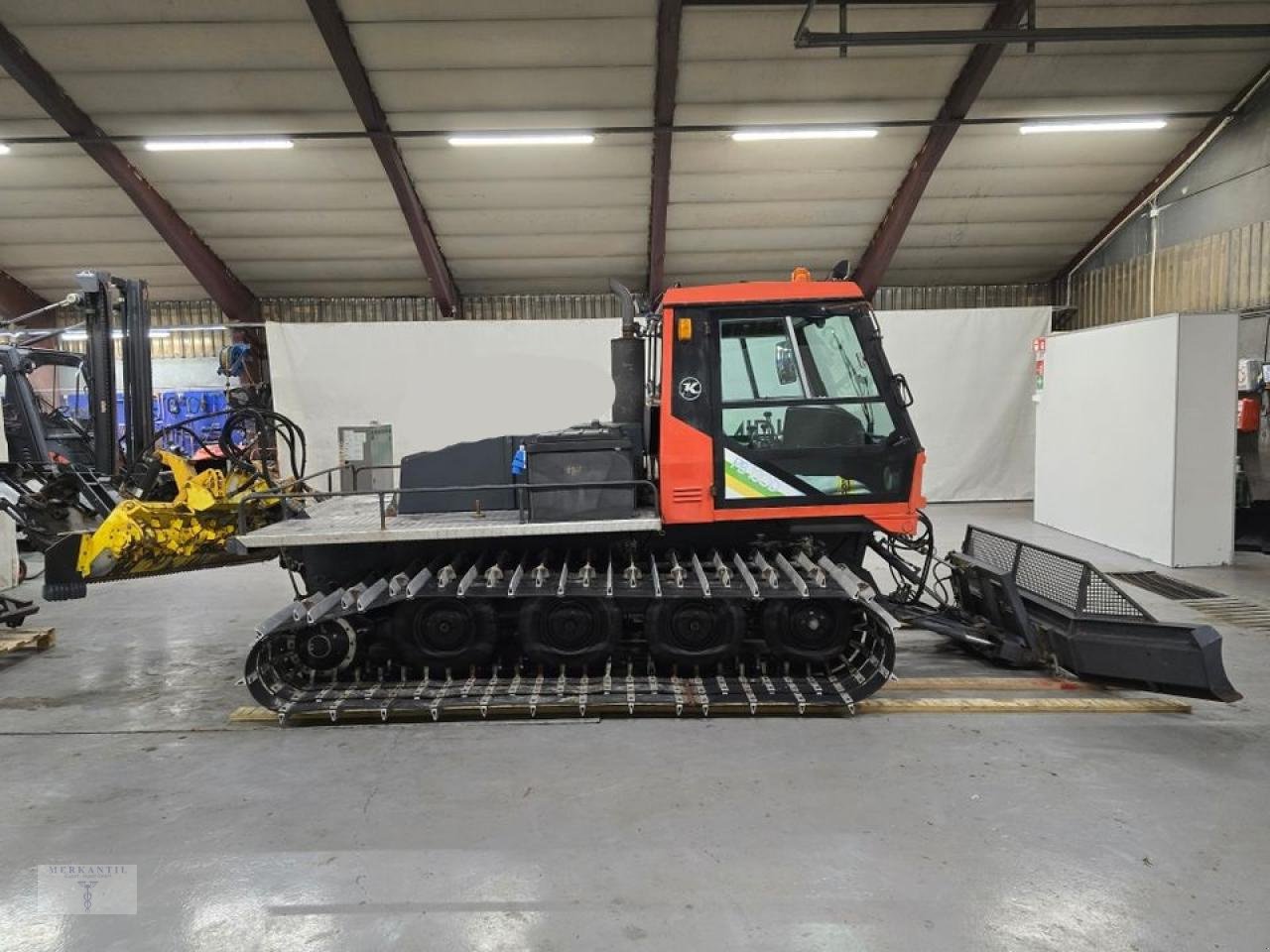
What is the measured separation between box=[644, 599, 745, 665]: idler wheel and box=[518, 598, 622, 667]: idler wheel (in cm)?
22

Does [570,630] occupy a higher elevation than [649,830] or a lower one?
higher

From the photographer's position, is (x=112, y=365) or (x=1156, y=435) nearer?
(x=112, y=365)

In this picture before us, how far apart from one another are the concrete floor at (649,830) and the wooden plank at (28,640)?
1.20 meters

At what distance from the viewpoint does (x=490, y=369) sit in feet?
37.6

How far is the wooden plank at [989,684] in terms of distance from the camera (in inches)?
167

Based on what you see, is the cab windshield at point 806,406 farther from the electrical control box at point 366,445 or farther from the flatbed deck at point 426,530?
the electrical control box at point 366,445

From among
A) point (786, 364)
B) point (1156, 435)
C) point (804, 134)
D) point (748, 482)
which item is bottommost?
point (748, 482)

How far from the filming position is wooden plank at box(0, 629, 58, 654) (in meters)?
5.20

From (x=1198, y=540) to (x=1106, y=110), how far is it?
591 cm

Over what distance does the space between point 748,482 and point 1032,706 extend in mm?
1828

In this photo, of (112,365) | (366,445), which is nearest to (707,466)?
(112,365)

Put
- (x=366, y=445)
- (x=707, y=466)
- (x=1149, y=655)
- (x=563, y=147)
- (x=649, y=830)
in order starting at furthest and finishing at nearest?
(x=366, y=445) < (x=563, y=147) < (x=707, y=466) < (x=1149, y=655) < (x=649, y=830)

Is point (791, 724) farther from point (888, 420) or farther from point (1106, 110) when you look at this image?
point (1106, 110)

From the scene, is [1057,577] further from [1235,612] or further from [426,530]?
[426,530]
